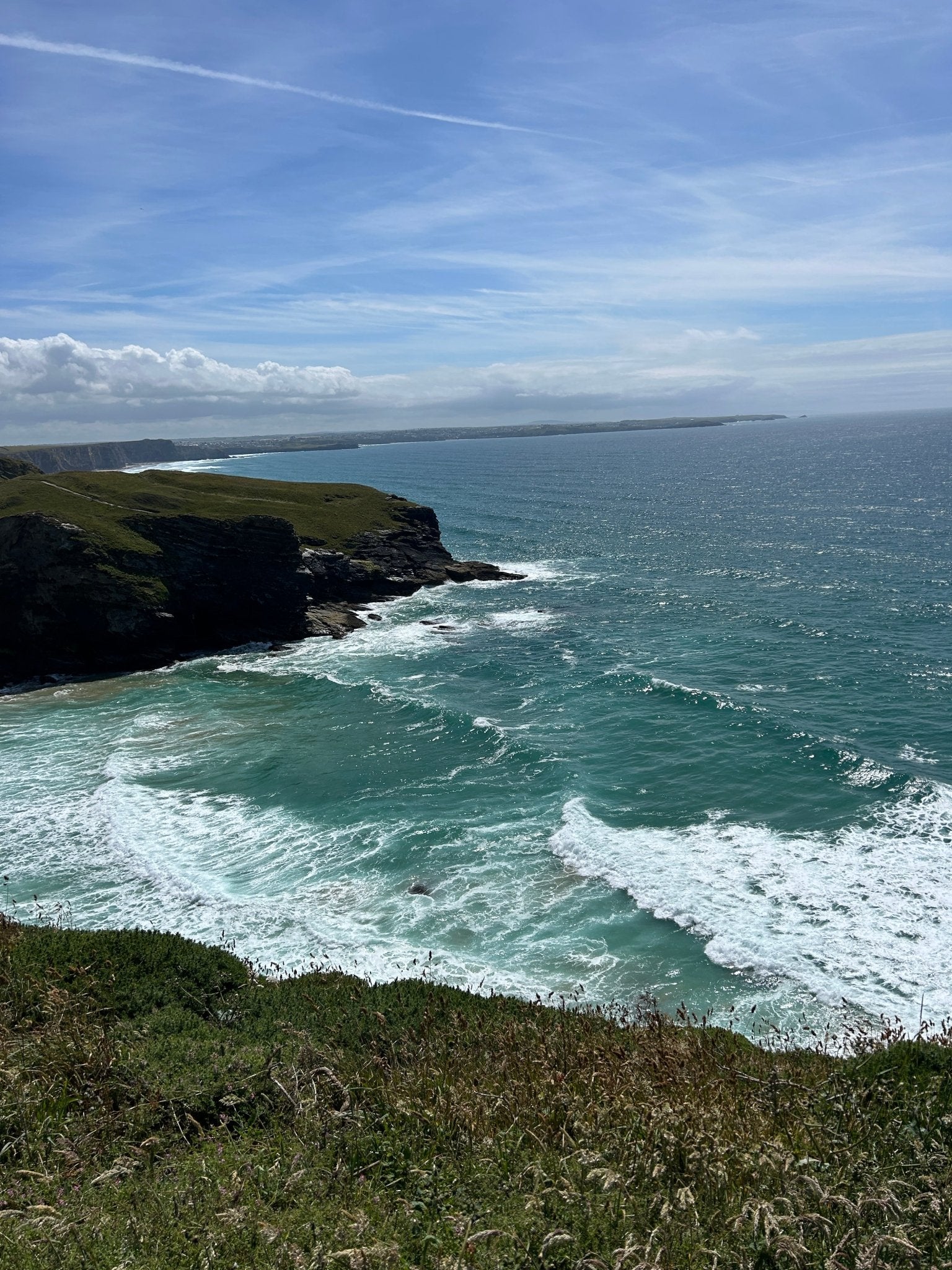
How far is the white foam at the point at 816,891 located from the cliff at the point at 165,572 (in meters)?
39.6

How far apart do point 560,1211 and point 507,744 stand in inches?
1155

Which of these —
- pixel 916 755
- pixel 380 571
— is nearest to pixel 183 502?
pixel 380 571

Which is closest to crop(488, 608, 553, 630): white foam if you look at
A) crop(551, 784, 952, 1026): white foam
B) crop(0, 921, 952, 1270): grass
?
crop(551, 784, 952, 1026): white foam

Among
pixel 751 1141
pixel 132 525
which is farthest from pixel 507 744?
pixel 132 525

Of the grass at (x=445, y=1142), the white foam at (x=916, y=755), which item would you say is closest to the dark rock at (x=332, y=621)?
the white foam at (x=916, y=755)

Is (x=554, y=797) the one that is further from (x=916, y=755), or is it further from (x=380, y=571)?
(x=380, y=571)

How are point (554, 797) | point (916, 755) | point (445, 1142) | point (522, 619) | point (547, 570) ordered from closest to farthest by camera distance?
point (445, 1142) < point (554, 797) < point (916, 755) < point (522, 619) < point (547, 570)

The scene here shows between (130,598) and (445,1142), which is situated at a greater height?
(130,598)

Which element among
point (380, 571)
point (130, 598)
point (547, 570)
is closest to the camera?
point (130, 598)

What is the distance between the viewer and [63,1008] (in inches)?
542

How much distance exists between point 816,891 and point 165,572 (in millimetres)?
52107

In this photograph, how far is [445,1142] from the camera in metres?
9.98

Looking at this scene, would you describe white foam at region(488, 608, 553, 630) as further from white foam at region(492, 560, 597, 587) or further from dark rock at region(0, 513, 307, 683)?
dark rock at region(0, 513, 307, 683)

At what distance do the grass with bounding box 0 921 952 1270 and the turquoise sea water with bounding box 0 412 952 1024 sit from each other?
8.12m
